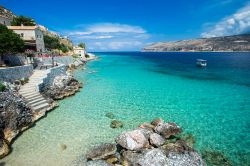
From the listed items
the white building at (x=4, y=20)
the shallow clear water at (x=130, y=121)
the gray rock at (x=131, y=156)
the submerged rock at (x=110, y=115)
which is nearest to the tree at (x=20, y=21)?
the white building at (x=4, y=20)

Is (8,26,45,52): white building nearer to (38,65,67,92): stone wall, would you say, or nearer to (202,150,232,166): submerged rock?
(38,65,67,92): stone wall

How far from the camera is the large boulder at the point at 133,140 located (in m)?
14.0

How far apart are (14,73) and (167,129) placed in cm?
2079

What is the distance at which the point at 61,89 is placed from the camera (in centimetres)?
3002

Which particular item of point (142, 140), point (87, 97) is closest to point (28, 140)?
point (142, 140)

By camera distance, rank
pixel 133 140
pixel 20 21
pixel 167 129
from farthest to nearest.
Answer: pixel 20 21, pixel 167 129, pixel 133 140

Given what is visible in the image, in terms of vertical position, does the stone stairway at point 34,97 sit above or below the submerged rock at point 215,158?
above

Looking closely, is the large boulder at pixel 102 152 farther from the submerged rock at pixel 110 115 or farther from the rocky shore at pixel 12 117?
the submerged rock at pixel 110 115

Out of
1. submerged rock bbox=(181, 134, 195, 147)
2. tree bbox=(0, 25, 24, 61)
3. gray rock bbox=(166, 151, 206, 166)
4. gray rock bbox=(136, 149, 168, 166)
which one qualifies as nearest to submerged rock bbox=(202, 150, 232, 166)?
submerged rock bbox=(181, 134, 195, 147)

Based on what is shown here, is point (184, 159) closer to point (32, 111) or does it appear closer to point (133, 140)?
point (133, 140)

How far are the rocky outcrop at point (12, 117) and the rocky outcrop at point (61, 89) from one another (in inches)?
292

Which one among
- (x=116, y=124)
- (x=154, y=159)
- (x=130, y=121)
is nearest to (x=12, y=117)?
(x=116, y=124)

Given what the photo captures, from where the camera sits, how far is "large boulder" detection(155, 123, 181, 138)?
1627 cm

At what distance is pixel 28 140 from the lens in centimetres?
1596
